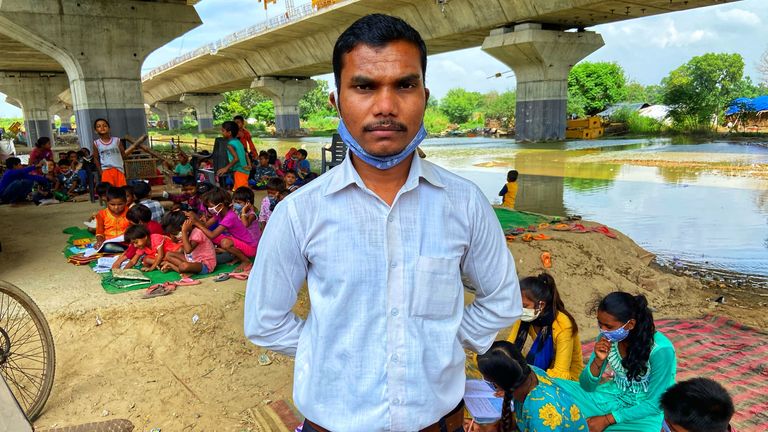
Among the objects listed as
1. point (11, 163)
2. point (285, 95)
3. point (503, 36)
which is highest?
point (503, 36)

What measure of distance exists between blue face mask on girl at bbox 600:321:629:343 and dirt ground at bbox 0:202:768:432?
2038 millimetres

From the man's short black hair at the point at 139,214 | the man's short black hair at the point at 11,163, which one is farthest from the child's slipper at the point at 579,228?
the man's short black hair at the point at 11,163

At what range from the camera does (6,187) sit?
895 centimetres

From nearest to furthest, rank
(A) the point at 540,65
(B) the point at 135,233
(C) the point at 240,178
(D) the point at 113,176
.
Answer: (B) the point at 135,233 → (D) the point at 113,176 → (C) the point at 240,178 → (A) the point at 540,65

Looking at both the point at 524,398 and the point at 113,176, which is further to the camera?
the point at 113,176

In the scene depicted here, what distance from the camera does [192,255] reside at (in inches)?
203

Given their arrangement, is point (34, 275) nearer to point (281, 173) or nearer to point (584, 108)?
point (281, 173)

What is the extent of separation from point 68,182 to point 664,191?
1272 centimetres

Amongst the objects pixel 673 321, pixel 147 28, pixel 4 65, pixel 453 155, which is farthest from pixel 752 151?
pixel 4 65

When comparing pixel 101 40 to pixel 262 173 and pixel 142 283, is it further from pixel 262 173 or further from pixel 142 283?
pixel 142 283

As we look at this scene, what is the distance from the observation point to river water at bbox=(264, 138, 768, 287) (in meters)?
7.07

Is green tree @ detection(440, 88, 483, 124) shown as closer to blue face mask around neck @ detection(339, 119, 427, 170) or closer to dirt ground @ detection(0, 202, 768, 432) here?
dirt ground @ detection(0, 202, 768, 432)

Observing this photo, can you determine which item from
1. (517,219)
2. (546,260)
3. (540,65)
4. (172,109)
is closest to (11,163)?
(517,219)

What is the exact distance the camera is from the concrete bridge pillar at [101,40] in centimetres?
1107
